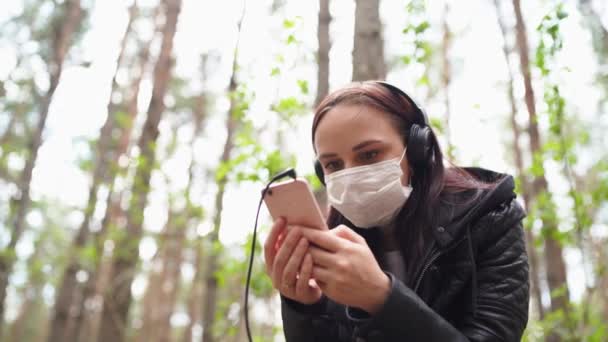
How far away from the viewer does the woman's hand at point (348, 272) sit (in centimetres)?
115

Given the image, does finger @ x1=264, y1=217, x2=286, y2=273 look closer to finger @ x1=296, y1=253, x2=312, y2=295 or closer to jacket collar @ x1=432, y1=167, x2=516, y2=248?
finger @ x1=296, y1=253, x2=312, y2=295

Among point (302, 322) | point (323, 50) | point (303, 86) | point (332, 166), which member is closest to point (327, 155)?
point (332, 166)

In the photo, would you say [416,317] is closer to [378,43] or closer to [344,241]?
[344,241]

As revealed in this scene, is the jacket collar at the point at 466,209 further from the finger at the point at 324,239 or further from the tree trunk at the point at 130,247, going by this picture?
the tree trunk at the point at 130,247

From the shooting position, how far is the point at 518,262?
1334 millimetres

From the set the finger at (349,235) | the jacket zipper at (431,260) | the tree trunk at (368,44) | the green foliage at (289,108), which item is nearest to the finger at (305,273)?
the finger at (349,235)

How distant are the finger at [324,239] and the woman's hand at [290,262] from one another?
2 cm

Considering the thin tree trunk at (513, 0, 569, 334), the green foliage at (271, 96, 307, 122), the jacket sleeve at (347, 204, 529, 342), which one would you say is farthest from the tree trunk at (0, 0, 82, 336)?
the jacket sleeve at (347, 204, 529, 342)

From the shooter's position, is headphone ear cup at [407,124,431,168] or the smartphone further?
headphone ear cup at [407,124,431,168]

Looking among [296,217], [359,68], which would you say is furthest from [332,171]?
[359,68]

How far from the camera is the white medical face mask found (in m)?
1.52

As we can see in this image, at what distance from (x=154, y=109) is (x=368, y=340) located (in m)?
7.00

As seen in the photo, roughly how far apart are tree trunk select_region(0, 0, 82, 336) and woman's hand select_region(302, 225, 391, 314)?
889 centimetres

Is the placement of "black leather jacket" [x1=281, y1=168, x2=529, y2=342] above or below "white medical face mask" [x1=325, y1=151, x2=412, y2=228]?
below
